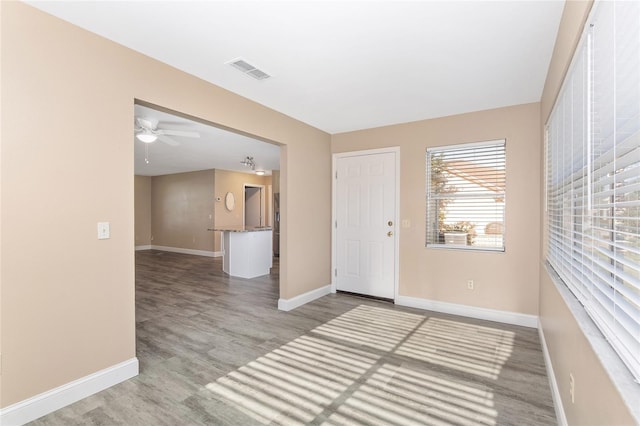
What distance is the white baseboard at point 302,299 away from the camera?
13.7 ft

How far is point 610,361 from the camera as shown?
1.08m

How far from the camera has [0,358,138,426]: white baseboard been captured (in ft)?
6.23

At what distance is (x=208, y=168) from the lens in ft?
29.2

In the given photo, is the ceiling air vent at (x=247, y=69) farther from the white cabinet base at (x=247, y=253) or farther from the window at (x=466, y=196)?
the white cabinet base at (x=247, y=253)

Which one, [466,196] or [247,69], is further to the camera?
[466,196]

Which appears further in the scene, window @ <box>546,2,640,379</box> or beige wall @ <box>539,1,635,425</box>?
beige wall @ <box>539,1,635,425</box>

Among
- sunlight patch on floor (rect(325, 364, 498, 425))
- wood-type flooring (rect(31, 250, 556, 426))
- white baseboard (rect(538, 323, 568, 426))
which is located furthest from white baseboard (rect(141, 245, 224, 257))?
white baseboard (rect(538, 323, 568, 426))

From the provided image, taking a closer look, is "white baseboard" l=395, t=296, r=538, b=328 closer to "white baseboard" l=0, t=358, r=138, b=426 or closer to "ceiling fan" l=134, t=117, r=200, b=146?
"white baseboard" l=0, t=358, r=138, b=426

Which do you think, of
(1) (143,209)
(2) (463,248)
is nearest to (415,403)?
(2) (463,248)

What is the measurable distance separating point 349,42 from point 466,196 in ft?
8.26

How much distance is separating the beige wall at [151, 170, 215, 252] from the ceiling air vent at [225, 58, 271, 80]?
6.56m

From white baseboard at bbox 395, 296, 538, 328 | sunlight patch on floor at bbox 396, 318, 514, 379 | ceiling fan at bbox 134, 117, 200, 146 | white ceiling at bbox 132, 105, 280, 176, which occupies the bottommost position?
sunlight patch on floor at bbox 396, 318, 514, 379

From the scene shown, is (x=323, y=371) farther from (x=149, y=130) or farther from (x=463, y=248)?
(x=149, y=130)

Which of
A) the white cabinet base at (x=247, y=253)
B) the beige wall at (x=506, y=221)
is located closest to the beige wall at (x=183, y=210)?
the white cabinet base at (x=247, y=253)
